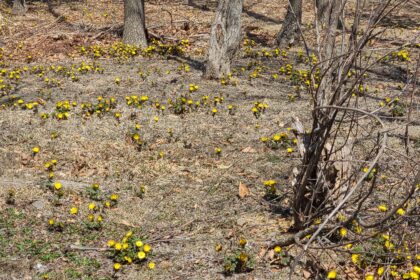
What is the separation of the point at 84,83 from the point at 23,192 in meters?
4.25

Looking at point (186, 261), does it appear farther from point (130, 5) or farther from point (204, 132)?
point (130, 5)

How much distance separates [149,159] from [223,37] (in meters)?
3.93

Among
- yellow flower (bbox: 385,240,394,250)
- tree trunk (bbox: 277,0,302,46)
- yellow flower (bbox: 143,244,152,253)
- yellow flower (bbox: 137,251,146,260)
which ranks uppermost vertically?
tree trunk (bbox: 277,0,302,46)

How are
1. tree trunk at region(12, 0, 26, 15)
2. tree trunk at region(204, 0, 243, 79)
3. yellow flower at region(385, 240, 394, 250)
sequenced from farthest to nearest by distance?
tree trunk at region(12, 0, 26, 15) → tree trunk at region(204, 0, 243, 79) → yellow flower at region(385, 240, 394, 250)

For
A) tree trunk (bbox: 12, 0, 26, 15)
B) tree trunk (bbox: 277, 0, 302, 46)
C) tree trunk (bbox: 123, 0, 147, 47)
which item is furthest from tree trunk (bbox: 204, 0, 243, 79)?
tree trunk (bbox: 12, 0, 26, 15)

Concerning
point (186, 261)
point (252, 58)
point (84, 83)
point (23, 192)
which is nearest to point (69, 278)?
point (186, 261)

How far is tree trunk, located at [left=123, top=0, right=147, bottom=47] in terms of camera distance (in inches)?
455

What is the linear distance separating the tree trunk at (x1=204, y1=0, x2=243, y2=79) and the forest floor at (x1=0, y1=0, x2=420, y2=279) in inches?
13.3

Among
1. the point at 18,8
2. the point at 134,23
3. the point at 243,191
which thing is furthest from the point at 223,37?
the point at 18,8

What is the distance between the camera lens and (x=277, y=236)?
4.47 m

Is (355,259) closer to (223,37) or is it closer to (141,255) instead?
(141,255)

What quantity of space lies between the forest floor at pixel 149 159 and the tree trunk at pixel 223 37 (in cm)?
34

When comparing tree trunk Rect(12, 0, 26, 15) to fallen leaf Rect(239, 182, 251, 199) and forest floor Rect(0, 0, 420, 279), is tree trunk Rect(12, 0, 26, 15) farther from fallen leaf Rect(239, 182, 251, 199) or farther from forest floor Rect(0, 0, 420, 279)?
fallen leaf Rect(239, 182, 251, 199)

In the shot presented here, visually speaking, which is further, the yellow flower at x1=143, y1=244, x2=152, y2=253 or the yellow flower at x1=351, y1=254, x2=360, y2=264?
the yellow flower at x1=143, y1=244, x2=152, y2=253
